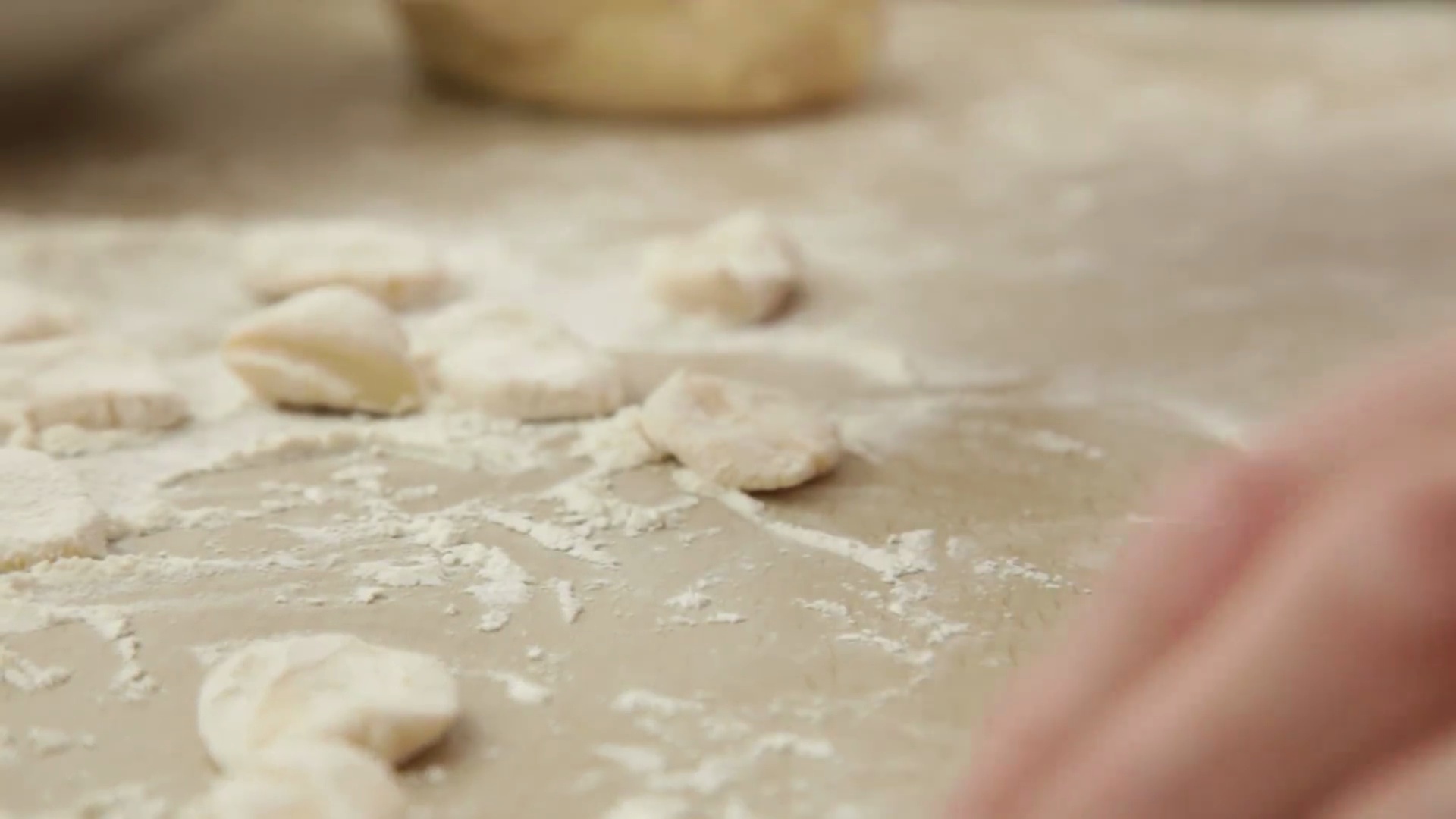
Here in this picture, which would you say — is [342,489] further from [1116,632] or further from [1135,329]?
[1135,329]

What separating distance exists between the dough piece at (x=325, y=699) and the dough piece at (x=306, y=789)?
13mm

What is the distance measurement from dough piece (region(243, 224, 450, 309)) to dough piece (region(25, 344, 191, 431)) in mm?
196

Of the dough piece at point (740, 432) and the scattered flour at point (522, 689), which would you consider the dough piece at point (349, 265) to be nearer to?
the dough piece at point (740, 432)

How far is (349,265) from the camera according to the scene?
1.13 meters

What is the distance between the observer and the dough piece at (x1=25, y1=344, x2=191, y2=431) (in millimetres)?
→ 897

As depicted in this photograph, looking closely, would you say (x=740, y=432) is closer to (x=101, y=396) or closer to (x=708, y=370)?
(x=708, y=370)

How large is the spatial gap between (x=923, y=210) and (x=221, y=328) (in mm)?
702

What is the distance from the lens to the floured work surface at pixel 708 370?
655 mm

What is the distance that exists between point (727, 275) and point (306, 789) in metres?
0.64

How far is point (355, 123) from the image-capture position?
5.81ft

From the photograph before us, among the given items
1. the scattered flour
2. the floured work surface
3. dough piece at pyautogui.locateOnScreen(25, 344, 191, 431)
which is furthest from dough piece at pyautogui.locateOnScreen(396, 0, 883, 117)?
the scattered flour

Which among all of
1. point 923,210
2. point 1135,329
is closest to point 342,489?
point 1135,329

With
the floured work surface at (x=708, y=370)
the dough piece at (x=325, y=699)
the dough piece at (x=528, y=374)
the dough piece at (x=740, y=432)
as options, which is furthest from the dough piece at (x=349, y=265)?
the dough piece at (x=325, y=699)

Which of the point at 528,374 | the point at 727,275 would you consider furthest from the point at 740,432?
the point at 727,275
